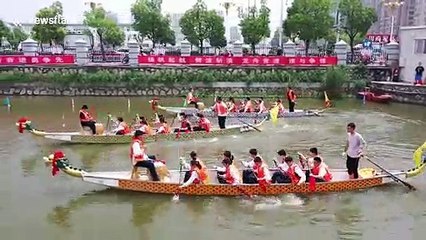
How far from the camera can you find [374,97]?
27.6 metres

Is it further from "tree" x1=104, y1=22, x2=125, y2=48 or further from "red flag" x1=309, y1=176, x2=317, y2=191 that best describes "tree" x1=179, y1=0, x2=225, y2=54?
"red flag" x1=309, y1=176, x2=317, y2=191

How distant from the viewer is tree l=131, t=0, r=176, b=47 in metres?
39.2

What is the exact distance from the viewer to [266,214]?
10.5 meters

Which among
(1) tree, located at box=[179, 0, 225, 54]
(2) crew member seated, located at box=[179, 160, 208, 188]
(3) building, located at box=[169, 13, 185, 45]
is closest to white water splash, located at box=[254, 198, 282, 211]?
(2) crew member seated, located at box=[179, 160, 208, 188]

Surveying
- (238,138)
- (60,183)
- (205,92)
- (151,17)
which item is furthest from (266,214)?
(151,17)

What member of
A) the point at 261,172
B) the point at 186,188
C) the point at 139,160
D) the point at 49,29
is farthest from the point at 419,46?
the point at 49,29

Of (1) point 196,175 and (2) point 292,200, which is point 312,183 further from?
(1) point 196,175

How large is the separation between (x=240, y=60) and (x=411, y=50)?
9.20m

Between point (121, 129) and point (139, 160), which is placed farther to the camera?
point (121, 129)

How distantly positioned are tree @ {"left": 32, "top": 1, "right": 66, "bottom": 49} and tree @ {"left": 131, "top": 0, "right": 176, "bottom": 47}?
7.32 meters

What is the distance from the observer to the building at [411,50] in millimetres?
28195

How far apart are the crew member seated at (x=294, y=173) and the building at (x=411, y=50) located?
19449mm

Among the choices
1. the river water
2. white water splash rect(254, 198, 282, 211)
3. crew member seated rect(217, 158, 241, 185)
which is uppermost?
crew member seated rect(217, 158, 241, 185)

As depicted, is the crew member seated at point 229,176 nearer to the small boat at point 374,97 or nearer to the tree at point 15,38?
the small boat at point 374,97
